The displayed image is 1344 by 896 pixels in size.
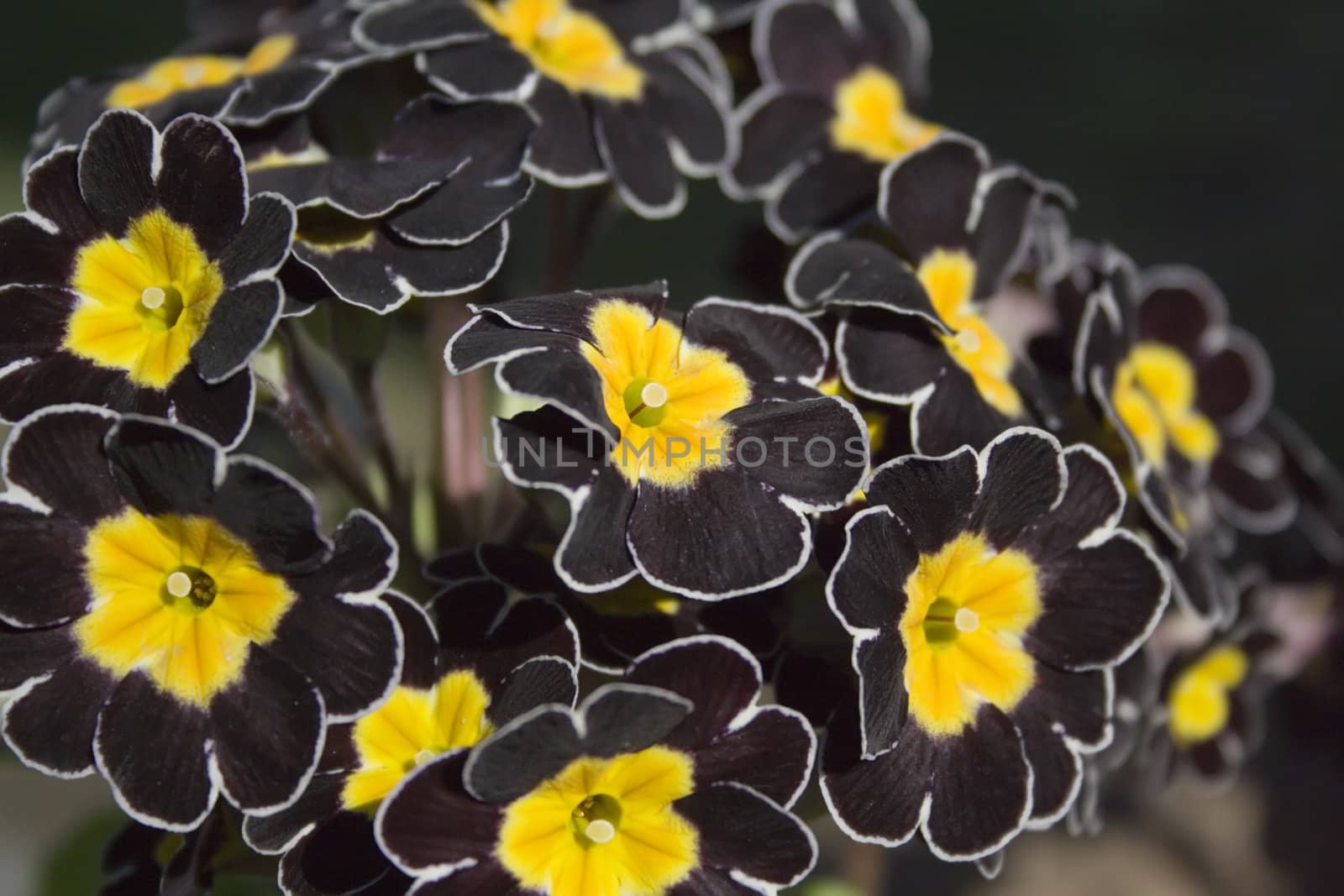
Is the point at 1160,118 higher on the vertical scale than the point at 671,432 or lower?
lower

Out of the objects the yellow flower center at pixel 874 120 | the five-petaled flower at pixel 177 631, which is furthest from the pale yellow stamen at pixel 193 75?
the yellow flower center at pixel 874 120

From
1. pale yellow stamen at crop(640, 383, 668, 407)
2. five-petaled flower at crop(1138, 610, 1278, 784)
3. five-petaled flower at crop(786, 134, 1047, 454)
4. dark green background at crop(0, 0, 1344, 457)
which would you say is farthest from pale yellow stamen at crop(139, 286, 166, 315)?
dark green background at crop(0, 0, 1344, 457)

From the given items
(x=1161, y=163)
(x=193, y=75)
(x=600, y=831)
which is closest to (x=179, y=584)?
(x=600, y=831)

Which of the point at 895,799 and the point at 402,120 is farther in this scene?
the point at 402,120

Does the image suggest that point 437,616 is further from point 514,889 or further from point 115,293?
point 115,293

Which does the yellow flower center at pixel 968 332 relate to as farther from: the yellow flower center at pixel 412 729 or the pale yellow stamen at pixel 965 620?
the yellow flower center at pixel 412 729

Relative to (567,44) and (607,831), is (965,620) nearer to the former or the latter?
(607,831)

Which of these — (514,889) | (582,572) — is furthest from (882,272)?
(514,889)
